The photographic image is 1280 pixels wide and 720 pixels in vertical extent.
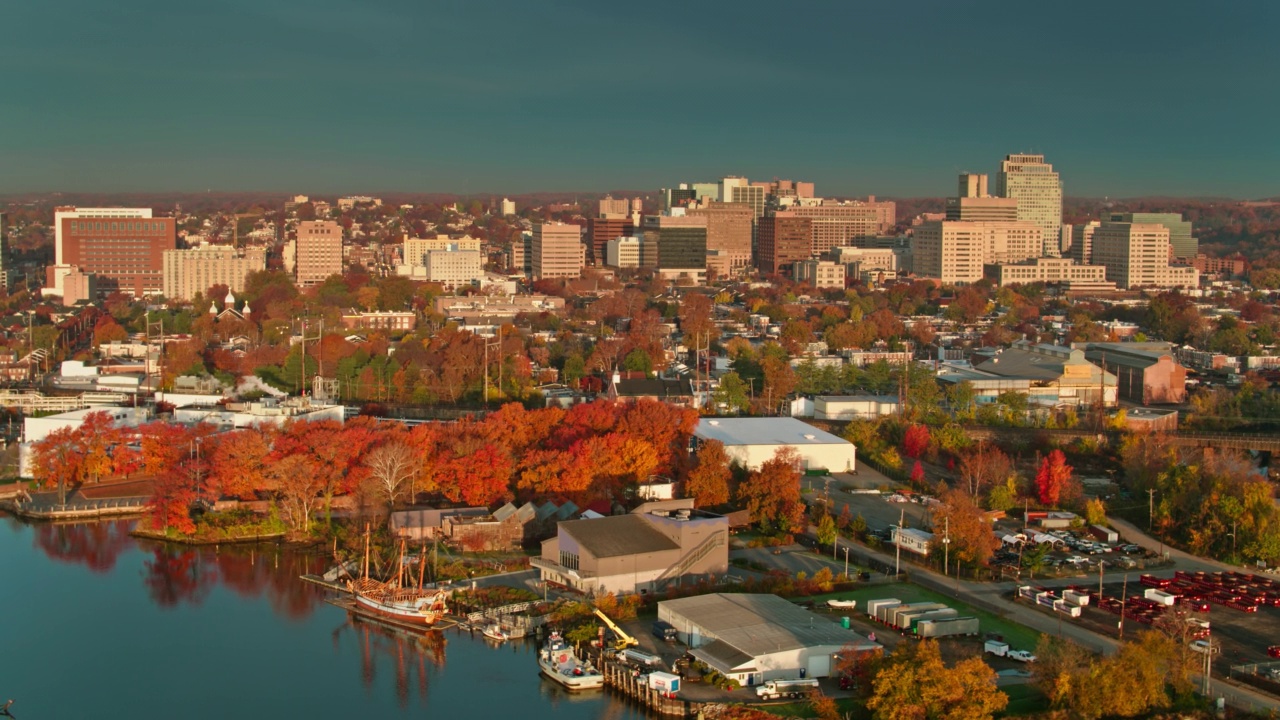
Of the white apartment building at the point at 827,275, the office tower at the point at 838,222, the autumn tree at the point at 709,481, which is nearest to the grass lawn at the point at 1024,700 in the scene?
the autumn tree at the point at 709,481

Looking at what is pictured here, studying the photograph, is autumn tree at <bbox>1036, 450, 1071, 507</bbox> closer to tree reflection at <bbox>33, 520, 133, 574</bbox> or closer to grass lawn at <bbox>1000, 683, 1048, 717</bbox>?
grass lawn at <bbox>1000, 683, 1048, 717</bbox>

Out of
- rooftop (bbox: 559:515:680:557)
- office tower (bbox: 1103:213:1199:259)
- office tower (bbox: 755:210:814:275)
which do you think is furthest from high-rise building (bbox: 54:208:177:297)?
office tower (bbox: 1103:213:1199:259)

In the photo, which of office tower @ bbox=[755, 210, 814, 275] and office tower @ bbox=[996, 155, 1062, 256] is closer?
office tower @ bbox=[755, 210, 814, 275]

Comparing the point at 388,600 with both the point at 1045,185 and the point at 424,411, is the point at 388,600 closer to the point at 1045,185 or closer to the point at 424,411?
the point at 424,411

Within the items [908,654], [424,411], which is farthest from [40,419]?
[908,654]

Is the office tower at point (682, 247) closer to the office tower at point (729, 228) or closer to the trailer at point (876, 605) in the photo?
the office tower at point (729, 228)

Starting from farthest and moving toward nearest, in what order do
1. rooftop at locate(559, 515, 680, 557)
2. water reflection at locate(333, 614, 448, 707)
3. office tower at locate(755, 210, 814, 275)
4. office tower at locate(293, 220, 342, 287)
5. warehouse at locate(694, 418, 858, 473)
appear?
office tower at locate(755, 210, 814, 275) < office tower at locate(293, 220, 342, 287) < warehouse at locate(694, 418, 858, 473) < rooftop at locate(559, 515, 680, 557) < water reflection at locate(333, 614, 448, 707)
